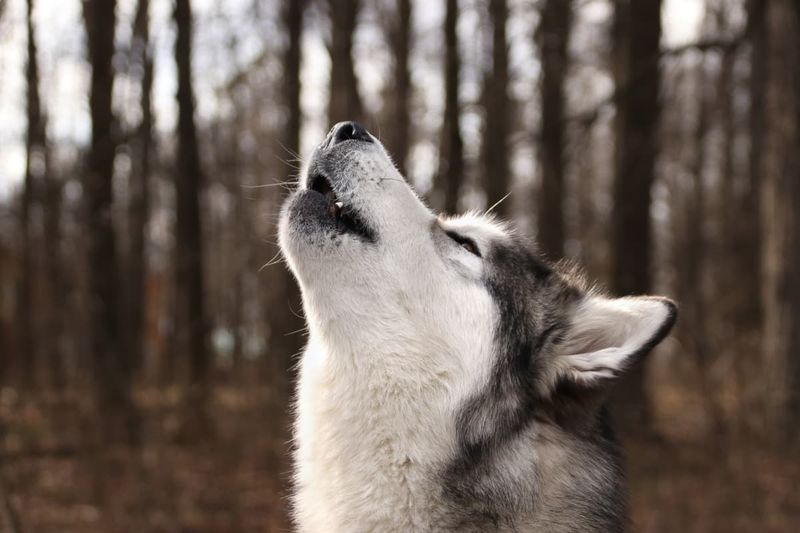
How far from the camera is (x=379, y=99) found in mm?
19734

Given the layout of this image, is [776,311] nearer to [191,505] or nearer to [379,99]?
[191,505]

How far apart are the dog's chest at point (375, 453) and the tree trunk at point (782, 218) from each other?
27.2ft

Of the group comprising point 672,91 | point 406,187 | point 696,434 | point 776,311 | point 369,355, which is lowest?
point 696,434

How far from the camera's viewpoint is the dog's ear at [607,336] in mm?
2777

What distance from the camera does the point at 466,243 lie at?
3355 mm

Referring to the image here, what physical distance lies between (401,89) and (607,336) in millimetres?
11192

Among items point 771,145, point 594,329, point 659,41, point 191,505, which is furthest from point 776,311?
point 594,329

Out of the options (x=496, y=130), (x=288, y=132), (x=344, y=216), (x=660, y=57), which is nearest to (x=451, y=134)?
(x=496, y=130)

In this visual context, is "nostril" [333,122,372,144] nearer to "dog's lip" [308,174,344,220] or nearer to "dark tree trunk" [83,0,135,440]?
"dog's lip" [308,174,344,220]

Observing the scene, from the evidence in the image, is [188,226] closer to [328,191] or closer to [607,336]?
[328,191]

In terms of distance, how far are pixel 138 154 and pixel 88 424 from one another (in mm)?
5280

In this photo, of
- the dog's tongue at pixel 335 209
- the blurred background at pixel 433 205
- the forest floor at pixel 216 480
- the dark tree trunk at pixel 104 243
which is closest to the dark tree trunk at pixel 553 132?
the blurred background at pixel 433 205

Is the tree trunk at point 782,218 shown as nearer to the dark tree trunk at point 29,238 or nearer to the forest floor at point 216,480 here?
the forest floor at point 216,480

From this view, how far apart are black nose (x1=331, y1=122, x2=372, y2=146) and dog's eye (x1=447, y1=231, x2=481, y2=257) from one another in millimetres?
528
